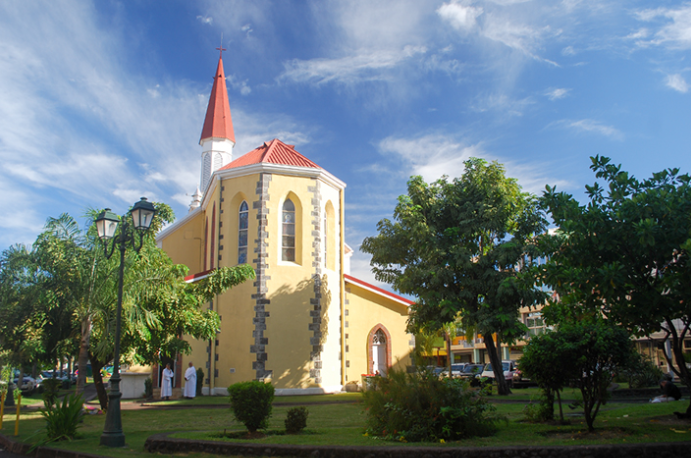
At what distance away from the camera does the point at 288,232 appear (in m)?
23.2

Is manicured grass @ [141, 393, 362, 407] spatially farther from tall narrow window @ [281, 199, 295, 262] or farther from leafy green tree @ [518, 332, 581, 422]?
leafy green tree @ [518, 332, 581, 422]

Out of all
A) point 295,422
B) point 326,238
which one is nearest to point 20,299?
point 295,422

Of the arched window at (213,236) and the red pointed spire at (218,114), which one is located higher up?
the red pointed spire at (218,114)

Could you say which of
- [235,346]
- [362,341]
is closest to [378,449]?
[235,346]

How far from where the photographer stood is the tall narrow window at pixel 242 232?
22750mm

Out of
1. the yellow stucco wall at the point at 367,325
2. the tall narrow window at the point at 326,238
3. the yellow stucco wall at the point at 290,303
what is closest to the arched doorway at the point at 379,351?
the yellow stucco wall at the point at 367,325

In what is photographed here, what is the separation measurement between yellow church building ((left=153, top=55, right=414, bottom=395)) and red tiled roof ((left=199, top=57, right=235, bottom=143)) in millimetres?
14459

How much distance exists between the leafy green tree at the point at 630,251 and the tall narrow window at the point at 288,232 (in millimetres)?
14352

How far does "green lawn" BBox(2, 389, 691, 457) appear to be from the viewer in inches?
324

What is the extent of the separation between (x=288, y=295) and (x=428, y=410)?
46.5ft

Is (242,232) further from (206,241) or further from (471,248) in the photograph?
(471,248)

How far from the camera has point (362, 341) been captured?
970 inches

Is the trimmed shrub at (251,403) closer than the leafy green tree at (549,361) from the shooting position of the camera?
No

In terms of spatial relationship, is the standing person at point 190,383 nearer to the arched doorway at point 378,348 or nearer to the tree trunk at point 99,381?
the tree trunk at point 99,381
